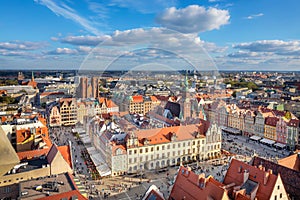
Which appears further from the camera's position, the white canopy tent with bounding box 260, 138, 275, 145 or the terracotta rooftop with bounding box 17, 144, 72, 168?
the white canopy tent with bounding box 260, 138, 275, 145

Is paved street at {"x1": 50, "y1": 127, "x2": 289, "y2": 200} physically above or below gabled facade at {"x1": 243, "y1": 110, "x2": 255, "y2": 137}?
below

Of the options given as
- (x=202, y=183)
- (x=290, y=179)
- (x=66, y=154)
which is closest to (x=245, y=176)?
(x=202, y=183)

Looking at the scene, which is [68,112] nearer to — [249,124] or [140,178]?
[140,178]

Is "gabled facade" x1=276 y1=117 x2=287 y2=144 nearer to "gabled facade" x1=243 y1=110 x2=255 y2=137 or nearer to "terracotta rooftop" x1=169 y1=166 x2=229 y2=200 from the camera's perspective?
"gabled facade" x1=243 y1=110 x2=255 y2=137

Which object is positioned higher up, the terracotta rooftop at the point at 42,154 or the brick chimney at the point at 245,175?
the brick chimney at the point at 245,175

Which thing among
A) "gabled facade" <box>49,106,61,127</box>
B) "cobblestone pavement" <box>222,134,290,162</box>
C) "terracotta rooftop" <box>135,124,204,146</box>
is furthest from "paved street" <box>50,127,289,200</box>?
"gabled facade" <box>49,106,61,127</box>

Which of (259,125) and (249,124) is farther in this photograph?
(249,124)

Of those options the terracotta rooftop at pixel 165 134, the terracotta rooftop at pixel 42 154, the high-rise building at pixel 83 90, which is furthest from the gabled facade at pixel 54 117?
the terracotta rooftop at pixel 165 134

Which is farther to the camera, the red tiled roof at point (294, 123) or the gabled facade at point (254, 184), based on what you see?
the red tiled roof at point (294, 123)

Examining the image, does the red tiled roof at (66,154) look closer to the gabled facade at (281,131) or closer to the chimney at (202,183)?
the chimney at (202,183)

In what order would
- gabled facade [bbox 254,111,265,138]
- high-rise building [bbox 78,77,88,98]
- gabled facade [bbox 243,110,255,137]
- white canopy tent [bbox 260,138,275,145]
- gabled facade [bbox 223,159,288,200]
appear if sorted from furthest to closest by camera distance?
high-rise building [bbox 78,77,88,98] → gabled facade [bbox 243,110,255,137] → gabled facade [bbox 254,111,265,138] → white canopy tent [bbox 260,138,275,145] → gabled facade [bbox 223,159,288,200]

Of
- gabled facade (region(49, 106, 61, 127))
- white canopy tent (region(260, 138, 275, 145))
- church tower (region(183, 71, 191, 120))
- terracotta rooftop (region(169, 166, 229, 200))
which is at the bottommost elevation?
white canopy tent (region(260, 138, 275, 145))

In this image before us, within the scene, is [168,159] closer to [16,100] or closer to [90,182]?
[90,182]

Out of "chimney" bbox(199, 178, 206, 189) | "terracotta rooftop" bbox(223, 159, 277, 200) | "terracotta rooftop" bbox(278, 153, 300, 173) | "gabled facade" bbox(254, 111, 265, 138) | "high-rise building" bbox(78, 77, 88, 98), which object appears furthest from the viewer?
"high-rise building" bbox(78, 77, 88, 98)
